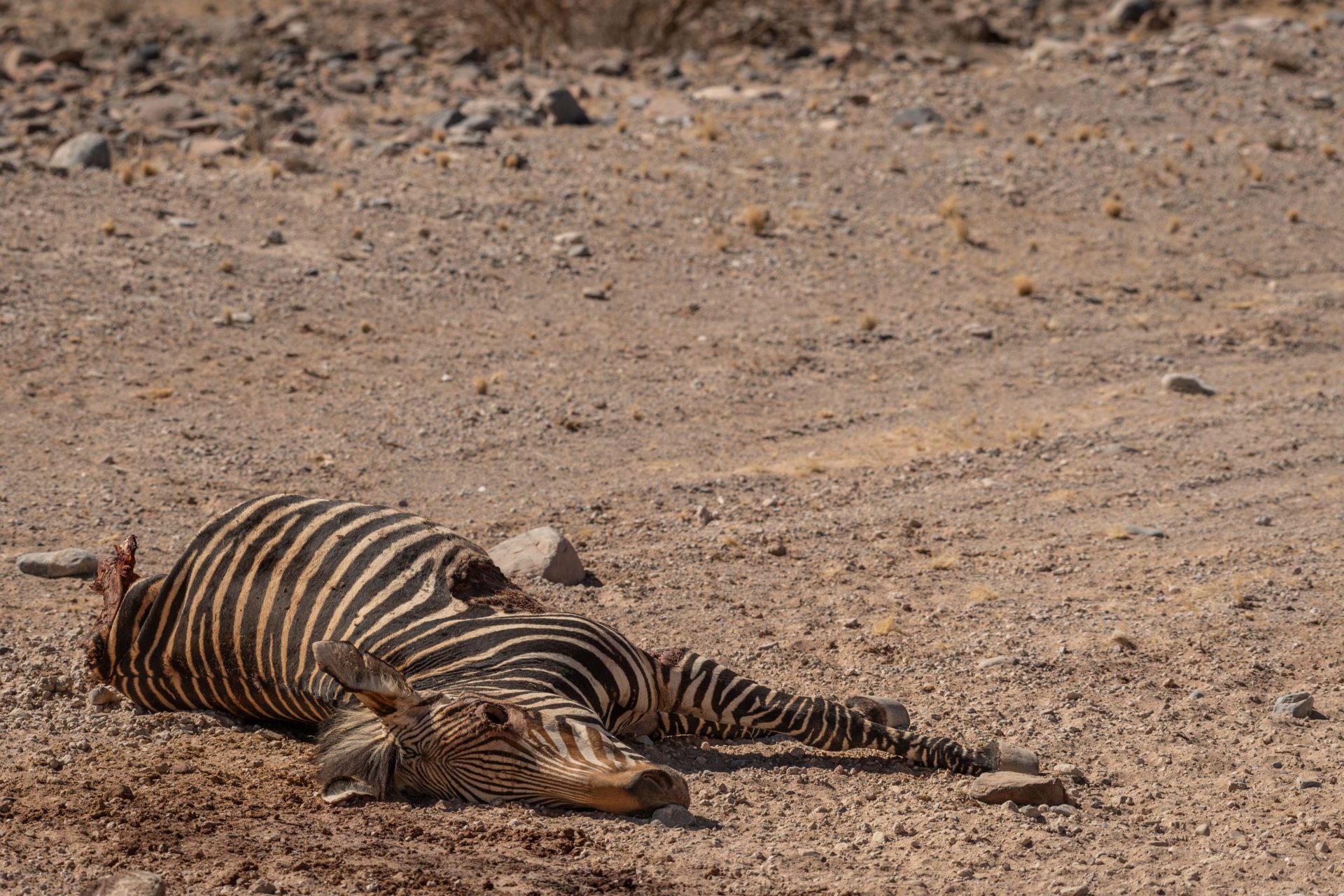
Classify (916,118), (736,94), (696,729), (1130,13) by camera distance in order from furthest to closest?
(1130,13) < (736,94) < (916,118) < (696,729)

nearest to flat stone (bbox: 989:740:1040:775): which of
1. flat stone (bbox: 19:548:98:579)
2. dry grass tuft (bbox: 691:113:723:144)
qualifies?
flat stone (bbox: 19:548:98:579)

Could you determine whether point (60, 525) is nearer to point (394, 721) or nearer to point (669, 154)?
point (394, 721)

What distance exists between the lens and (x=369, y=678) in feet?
16.9

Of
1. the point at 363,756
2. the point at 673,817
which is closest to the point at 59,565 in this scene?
the point at 363,756

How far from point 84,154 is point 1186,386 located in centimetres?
1206

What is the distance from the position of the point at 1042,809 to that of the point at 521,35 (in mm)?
21021

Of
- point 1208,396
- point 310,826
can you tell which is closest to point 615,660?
point 310,826

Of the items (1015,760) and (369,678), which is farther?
(1015,760)

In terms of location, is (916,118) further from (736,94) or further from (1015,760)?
(1015,760)

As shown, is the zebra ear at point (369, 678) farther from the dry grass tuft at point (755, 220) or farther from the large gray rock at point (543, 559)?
the dry grass tuft at point (755, 220)

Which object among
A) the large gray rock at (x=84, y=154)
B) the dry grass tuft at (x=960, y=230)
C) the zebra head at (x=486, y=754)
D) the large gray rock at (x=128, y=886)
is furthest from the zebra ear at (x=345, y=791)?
the large gray rock at (x=84, y=154)

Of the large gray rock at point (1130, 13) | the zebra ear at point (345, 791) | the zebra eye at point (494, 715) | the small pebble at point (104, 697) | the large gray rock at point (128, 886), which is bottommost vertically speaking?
the small pebble at point (104, 697)

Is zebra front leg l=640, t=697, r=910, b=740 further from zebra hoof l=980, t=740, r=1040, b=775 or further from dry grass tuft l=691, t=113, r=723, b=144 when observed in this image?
dry grass tuft l=691, t=113, r=723, b=144

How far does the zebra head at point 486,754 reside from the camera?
5.16m
